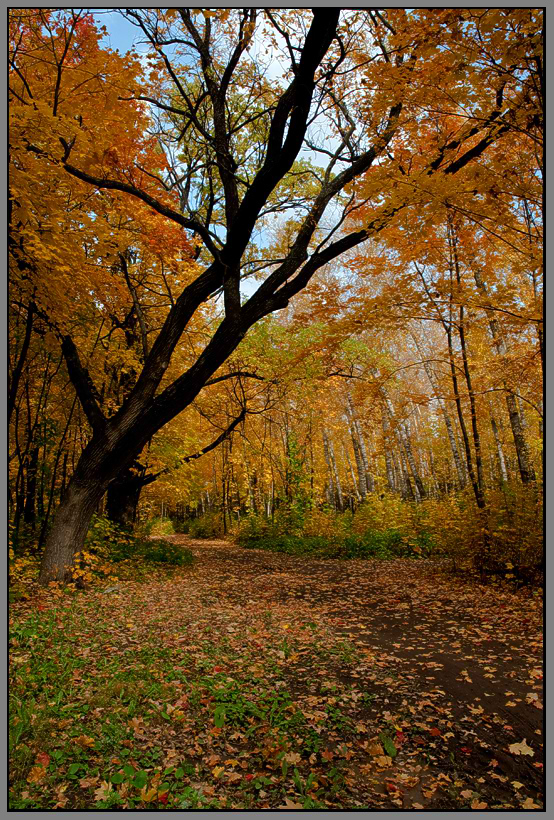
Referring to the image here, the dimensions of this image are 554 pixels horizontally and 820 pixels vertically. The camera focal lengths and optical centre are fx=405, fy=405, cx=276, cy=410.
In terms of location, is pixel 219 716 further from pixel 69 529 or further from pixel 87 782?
pixel 69 529

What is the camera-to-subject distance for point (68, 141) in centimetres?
559

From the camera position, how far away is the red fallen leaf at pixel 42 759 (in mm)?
2324

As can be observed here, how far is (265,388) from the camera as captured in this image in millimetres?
10781

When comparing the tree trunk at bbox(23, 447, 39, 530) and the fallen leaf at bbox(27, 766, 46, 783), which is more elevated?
the tree trunk at bbox(23, 447, 39, 530)

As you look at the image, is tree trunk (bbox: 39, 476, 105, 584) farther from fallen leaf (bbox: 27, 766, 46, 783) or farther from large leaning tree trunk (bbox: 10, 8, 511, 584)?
fallen leaf (bbox: 27, 766, 46, 783)

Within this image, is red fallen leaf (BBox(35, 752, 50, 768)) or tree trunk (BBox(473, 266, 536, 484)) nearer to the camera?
red fallen leaf (BBox(35, 752, 50, 768))

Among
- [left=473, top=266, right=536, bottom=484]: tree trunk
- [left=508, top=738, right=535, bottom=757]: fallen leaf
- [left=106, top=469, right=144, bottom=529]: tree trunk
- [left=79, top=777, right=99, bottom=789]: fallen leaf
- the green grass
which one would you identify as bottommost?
the green grass

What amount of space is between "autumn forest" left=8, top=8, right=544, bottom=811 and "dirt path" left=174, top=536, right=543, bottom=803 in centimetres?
3

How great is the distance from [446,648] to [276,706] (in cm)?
209

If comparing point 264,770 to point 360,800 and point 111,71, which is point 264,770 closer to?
point 360,800

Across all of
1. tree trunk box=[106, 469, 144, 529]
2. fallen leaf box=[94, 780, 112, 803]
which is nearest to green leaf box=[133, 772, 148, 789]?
fallen leaf box=[94, 780, 112, 803]

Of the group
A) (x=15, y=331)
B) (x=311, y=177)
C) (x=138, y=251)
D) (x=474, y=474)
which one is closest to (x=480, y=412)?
(x=474, y=474)

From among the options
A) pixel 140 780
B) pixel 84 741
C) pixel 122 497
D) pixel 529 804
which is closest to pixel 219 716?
pixel 140 780

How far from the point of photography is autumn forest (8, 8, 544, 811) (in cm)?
255
